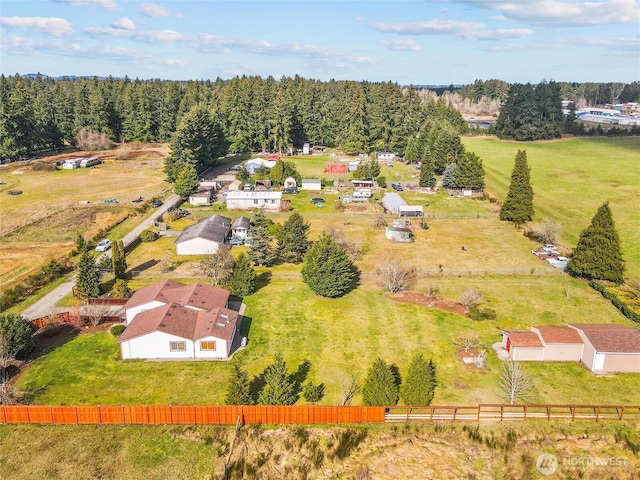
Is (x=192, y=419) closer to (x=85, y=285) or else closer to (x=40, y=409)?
(x=40, y=409)

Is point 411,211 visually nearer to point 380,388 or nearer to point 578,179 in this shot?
point 578,179

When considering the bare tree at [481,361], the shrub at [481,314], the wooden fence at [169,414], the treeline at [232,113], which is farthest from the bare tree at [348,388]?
the treeline at [232,113]

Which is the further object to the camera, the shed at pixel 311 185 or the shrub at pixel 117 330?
the shed at pixel 311 185

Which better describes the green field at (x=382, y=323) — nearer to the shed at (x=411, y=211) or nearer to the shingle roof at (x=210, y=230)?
the shed at (x=411, y=211)

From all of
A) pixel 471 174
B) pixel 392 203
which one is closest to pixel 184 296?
pixel 392 203

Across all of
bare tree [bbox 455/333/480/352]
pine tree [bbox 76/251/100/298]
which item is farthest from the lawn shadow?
bare tree [bbox 455/333/480/352]

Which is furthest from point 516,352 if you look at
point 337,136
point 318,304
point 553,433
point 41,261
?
point 337,136

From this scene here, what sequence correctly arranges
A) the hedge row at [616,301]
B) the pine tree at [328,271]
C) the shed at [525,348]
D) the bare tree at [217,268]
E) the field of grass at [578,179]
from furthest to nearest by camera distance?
the field of grass at [578,179] < the bare tree at [217,268] < the pine tree at [328,271] < the hedge row at [616,301] < the shed at [525,348]
